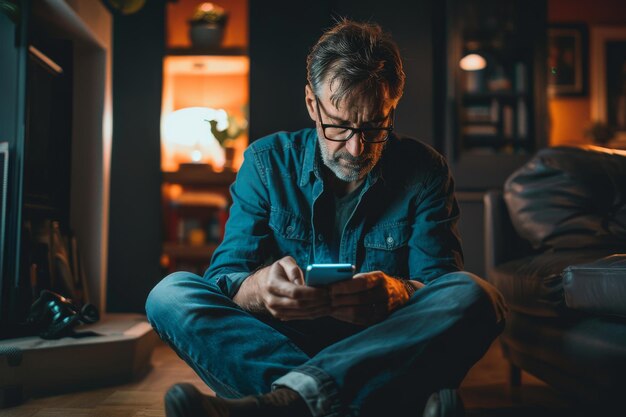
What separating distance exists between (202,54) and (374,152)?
7.06 feet

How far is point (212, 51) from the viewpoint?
3289 millimetres

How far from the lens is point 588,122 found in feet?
13.4

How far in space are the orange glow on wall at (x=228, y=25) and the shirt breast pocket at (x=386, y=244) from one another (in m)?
2.43

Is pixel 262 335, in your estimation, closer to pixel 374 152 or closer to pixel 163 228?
pixel 374 152

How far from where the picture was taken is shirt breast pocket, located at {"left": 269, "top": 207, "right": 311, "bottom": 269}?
145 centimetres

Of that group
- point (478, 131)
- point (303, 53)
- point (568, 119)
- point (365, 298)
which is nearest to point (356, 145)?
point (365, 298)

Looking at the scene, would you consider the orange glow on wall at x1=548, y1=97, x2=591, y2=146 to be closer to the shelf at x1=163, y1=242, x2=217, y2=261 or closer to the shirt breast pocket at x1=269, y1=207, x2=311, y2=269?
the shelf at x1=163, y1=242, x2=217, y2=261

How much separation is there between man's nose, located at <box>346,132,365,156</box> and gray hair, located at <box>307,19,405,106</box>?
0.09 m

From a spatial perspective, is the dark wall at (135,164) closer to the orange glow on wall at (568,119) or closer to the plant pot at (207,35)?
the plant pot at (207,35)

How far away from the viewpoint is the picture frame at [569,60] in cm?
404

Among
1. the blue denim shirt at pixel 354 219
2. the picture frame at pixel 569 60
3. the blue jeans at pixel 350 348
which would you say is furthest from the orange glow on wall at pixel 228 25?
the blue jeans at pixel 350 348

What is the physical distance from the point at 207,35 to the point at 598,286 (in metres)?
2.56

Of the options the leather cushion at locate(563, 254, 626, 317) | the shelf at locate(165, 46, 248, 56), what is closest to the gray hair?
the leather cushion at locate(563, 254, 626, 317)

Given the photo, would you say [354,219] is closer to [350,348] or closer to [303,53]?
[350,348]
